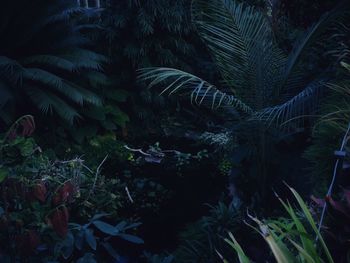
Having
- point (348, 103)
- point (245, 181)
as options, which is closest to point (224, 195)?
point (245, 181)

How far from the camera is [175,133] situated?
250 inches

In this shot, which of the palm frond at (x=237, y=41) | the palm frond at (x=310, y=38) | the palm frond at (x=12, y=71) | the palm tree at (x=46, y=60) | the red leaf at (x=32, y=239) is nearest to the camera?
the red leaf at (x=32, y=239)

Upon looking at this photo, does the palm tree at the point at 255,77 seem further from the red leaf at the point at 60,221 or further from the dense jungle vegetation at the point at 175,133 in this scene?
the red leaf at the point at 60,221

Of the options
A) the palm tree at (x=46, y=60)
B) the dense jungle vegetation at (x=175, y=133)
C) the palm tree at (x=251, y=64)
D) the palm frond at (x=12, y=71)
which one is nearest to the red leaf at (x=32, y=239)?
the dense jungle vegetation at (x=175, y=133)

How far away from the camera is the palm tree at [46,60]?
5203 millimetres

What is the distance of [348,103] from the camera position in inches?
124

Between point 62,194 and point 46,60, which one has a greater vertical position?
point 62,194

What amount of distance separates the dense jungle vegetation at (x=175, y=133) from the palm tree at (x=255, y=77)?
1 cm

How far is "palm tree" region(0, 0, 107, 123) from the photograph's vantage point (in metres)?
5.20

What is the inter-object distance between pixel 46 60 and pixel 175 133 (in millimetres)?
1905

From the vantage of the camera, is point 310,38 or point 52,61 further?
point 52,61

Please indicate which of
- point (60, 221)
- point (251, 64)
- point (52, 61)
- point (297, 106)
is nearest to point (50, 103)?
point (52, 61)

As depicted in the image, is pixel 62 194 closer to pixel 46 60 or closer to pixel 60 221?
pixel 60 221

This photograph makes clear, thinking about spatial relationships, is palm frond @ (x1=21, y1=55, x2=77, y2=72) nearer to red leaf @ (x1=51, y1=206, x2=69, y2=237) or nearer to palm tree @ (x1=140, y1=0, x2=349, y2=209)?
palm tree @ (x1=140, y1=0, x2=349, y2=209)
